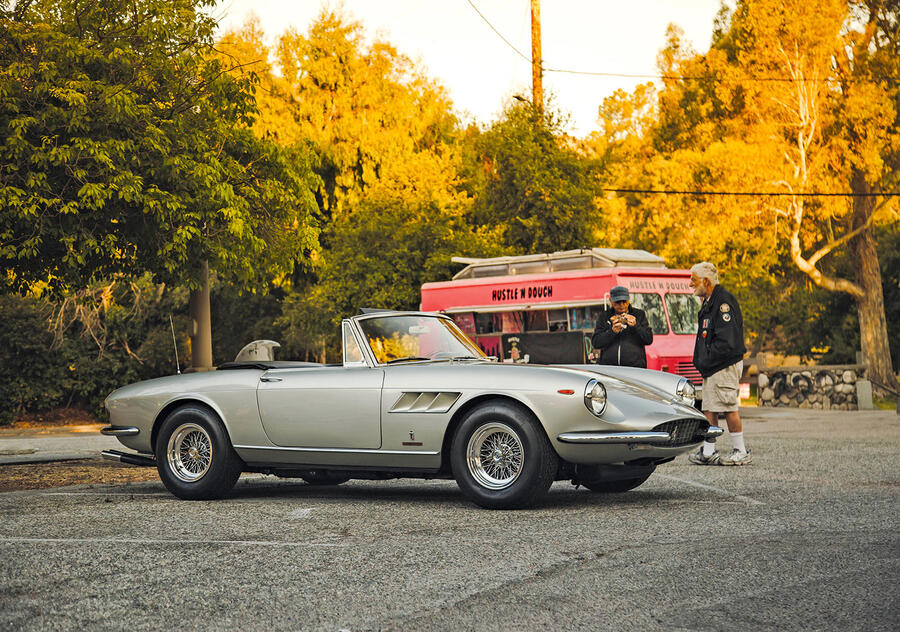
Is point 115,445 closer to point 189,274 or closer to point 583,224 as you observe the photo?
point 189,274

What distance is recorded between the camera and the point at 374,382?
26.5 feet

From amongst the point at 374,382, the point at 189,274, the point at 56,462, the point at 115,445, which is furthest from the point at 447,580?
the point at 115,445

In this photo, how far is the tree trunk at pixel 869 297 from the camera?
3028cm

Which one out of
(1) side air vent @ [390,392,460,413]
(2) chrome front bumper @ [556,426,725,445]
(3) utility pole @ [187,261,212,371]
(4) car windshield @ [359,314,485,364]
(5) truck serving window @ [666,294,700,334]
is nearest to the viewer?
(2) chrome front bumper @ [556,426,725,445]

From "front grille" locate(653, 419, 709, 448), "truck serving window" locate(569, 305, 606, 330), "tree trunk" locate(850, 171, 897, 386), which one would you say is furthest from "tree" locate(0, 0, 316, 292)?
"tree trunk" locate(850, 171, 897, 386)

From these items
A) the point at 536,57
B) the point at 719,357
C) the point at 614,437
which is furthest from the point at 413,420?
the point at 536,57

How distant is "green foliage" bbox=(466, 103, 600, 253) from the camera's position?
2670cm

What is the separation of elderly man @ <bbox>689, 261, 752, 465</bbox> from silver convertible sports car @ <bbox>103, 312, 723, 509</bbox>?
6.83 feet

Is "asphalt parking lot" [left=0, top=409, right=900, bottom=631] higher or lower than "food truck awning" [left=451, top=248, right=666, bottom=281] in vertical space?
lower

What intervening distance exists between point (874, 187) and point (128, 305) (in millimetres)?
20583

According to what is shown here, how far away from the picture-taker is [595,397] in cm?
738

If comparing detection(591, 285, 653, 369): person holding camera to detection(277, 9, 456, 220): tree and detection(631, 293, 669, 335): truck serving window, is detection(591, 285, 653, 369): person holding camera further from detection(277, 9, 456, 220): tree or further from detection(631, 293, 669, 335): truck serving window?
detection(277, 9, 456, 220): tree

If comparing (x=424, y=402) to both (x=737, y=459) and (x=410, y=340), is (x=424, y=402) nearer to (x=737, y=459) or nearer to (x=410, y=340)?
(x=410, y=340)

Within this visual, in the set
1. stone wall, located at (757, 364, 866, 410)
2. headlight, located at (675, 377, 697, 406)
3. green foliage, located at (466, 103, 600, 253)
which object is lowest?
stone wall, located at (757, 364, 866, 410)
